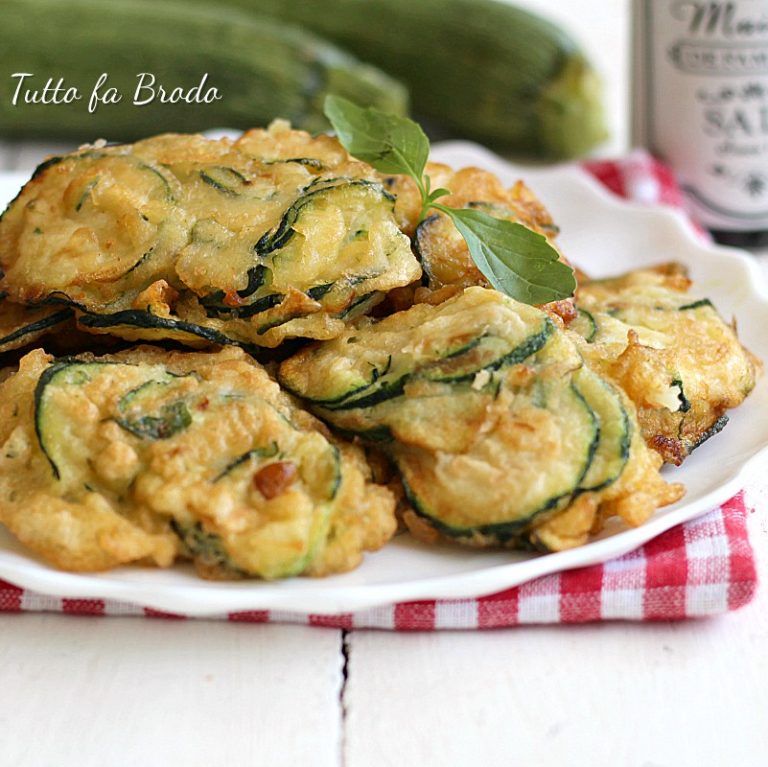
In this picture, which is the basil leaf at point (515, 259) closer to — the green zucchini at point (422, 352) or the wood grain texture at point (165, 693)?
the green zucchini at point (422, 352)

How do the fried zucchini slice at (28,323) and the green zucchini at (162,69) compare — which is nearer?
the fried zucchini slice at (28,323)

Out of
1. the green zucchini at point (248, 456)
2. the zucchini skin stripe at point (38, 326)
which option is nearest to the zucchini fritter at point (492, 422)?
the green zucchini at point (248, 456)

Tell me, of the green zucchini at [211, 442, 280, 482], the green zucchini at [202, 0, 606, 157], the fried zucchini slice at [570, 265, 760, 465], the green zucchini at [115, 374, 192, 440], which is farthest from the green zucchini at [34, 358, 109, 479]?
the green zucchini at [202, 0, 606, 157]

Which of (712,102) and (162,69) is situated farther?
(162,69)

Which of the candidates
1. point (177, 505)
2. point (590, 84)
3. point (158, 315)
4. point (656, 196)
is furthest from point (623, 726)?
point (590, 84)

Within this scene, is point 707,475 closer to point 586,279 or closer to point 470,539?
point 470,539

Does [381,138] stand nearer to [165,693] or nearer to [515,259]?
[515,259]

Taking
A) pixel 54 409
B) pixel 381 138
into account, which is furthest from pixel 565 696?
Answer: pixel 381 138
